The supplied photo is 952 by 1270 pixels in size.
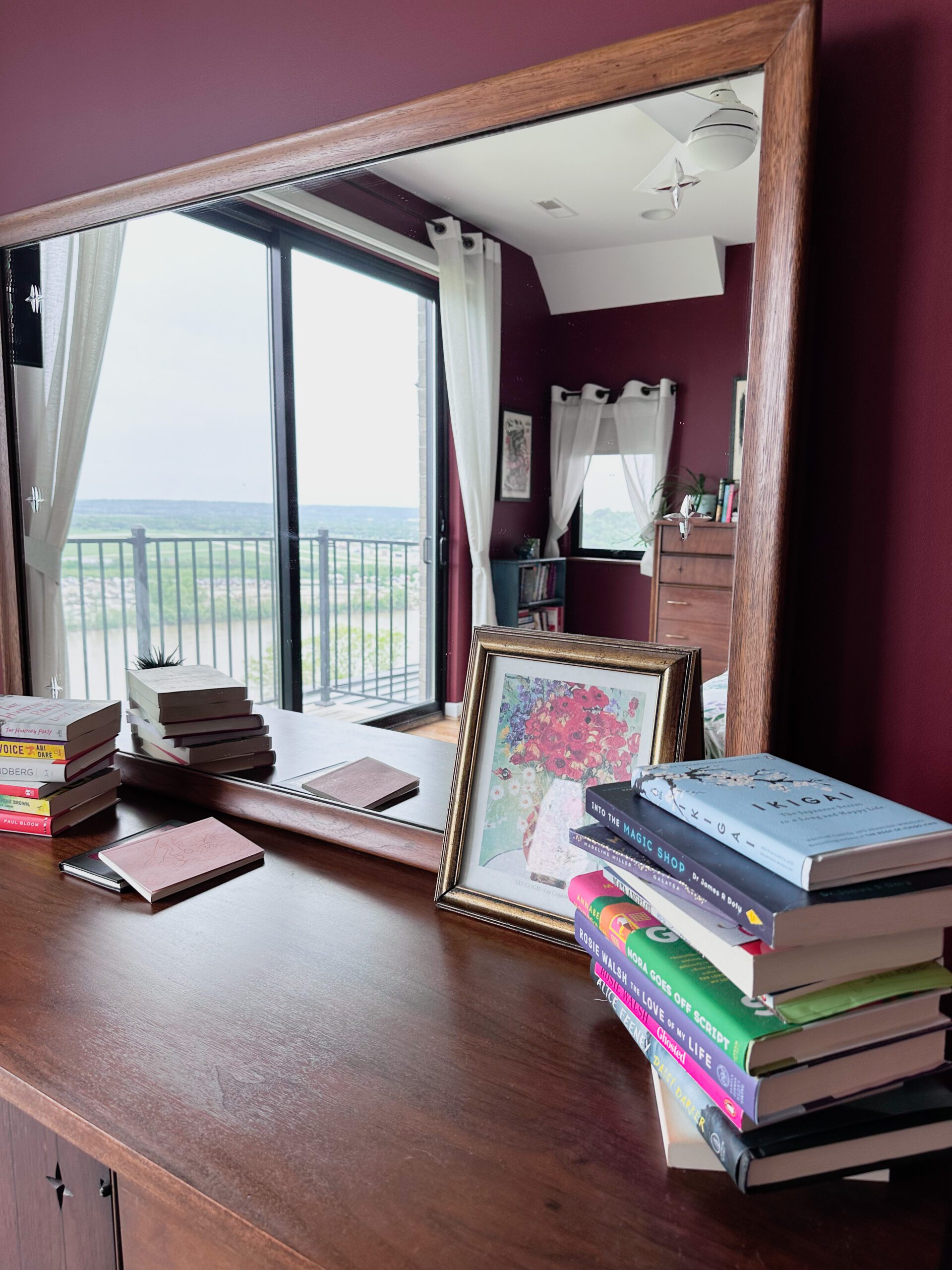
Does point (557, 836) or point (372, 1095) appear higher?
point (557, 836)

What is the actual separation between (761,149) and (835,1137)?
0.90 meters

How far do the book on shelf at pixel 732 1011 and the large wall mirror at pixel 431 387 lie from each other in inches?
11.6

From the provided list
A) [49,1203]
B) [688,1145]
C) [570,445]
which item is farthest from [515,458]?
[49,1203]

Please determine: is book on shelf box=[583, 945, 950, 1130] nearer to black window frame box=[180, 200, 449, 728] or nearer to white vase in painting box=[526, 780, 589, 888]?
white vase in painting box=[526, 780, 589, 888]

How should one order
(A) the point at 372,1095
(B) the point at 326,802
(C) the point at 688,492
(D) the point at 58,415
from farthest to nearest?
(D) the point at 58,415 < (B) the point at 326,802 < (C) the point at 688,492 < (A) the point at 372,1095

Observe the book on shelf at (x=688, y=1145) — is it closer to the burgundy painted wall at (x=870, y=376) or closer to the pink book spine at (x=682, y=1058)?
the pink book spine at (x=682, y=1058)

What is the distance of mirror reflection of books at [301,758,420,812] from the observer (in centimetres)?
128

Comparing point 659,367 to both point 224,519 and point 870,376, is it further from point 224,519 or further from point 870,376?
point 224,519

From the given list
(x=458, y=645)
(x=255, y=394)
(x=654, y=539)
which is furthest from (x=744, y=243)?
(x=255, y=394)

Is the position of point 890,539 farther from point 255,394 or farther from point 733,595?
point 255,394

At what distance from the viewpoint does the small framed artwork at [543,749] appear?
1.00 meters

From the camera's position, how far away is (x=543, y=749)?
42.2 inches

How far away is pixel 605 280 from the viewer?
104 centimetres

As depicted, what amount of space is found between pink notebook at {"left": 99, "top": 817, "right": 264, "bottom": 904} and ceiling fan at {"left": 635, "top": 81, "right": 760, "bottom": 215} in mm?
1026
